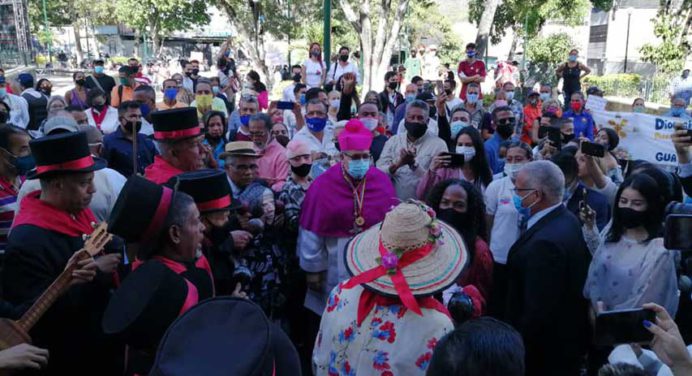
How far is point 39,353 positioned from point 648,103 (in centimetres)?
2241

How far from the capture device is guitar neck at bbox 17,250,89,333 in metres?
2.88

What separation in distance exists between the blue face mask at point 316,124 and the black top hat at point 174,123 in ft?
10.1

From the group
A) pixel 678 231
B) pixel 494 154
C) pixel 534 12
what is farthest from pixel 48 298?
pixel 534 12

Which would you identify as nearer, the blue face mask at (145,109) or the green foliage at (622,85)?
the blue face mask at (145,109)

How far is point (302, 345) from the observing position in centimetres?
528

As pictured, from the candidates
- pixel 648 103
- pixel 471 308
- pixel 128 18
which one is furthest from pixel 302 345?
pixel 128 18

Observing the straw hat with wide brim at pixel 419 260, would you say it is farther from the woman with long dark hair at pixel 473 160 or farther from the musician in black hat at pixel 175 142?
the woman with long dark hair at pixel 473 160

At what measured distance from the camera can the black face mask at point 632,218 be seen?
3.84 m

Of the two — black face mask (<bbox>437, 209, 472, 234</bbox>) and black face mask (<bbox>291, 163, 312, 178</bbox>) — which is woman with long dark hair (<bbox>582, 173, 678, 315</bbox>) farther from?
black face mask (<bbox>291, 163, 312, 178</bbox>)

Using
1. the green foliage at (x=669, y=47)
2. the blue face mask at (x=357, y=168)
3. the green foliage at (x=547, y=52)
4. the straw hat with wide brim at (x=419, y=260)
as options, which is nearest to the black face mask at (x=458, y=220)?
the blue face mask at (x=357, y=168)

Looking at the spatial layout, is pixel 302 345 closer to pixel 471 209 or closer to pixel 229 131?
pixel 471 209

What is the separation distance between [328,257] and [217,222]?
4.67 feet

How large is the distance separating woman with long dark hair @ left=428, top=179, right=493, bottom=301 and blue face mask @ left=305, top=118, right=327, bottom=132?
324cm

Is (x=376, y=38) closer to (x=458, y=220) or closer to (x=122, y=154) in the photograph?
(x=122, y=154)
